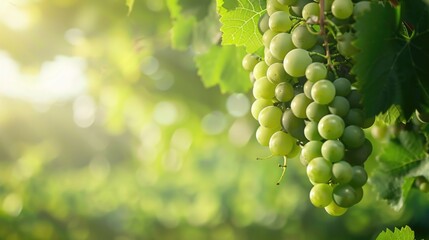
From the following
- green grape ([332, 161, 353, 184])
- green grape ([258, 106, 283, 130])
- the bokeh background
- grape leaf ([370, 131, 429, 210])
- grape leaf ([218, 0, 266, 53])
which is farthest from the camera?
the bokeh background

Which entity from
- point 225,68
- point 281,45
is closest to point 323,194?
point 281,45

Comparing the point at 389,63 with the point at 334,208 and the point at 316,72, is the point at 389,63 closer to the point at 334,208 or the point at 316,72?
the point at 316,72

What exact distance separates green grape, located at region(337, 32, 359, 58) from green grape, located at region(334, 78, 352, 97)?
1.6 inches

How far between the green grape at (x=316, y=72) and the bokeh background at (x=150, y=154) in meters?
0.78

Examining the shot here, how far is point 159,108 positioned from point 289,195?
193 centimetres

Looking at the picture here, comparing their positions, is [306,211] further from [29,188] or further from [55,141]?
[55,141]

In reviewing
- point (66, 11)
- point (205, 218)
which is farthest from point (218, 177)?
point (66, 11)

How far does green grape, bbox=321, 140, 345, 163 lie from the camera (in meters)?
0.95

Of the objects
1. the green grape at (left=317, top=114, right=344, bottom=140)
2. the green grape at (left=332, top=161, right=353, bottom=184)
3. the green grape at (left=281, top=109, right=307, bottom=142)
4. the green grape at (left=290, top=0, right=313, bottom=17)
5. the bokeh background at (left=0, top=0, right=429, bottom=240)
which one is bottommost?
the bokeh background at (left=0, top=0, right=429, bottom=240)

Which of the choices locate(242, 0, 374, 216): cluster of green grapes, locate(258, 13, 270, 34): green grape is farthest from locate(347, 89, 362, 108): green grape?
locate(258, 13, 270, 34): green grape

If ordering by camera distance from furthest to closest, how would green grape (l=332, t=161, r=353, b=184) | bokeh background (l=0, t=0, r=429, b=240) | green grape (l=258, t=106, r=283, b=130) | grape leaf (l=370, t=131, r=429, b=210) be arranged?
bokeh background (l=0, t=0, r=429, b=240) < grape leaf (l=370, t=131, r=429, b=210) < green grape (l=258, t=106, r=283, b=130) < green grape (l=332, t=161, r=353, b=184)

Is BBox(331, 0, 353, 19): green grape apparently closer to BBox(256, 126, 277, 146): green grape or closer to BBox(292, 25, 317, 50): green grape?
BBox(292, 25, 317, 50): green grape

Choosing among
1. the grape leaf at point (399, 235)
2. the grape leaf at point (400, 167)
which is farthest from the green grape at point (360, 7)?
the grape leaf at point (400, 167)

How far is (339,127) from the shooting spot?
957mm
